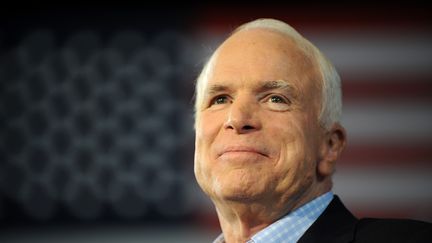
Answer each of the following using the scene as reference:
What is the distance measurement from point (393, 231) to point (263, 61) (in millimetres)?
529

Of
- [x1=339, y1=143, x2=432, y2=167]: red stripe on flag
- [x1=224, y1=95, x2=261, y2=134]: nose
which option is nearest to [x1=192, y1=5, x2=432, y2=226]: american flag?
[x1=339, y1=143, x2=432, y2=167]: red stripe on flag

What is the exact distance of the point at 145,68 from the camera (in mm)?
3896

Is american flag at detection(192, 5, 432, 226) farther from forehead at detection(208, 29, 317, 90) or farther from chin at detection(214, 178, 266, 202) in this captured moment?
chin at detection(214, 178, 266, 202)

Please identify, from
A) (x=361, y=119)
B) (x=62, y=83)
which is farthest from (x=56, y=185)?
(x=361, y=119)

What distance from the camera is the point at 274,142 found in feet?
6.51

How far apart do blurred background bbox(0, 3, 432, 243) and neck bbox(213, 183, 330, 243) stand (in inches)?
59.6

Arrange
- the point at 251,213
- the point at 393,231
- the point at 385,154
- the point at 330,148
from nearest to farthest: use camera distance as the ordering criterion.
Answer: the point at 393,231 < the point at 251,213 < the point at 330,148 < the point at 385,154

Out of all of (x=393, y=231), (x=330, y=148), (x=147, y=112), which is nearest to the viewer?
(x=393, y=231)

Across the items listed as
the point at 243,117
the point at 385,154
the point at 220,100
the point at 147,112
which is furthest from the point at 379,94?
the point at 243,117

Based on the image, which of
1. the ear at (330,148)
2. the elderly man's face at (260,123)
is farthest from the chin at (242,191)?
the ear at (330,148)

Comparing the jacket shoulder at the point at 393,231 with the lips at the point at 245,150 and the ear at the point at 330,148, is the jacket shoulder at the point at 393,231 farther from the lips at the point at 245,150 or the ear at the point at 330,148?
the lips at the point at 245,150

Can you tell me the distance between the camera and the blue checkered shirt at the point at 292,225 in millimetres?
2008

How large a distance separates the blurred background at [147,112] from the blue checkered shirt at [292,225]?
1.51 meters

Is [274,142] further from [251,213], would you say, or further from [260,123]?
[251,213]
